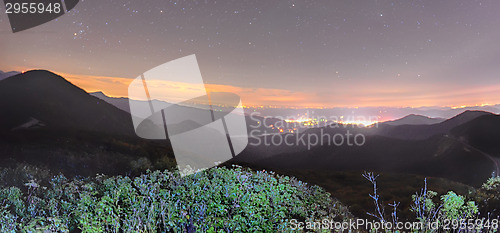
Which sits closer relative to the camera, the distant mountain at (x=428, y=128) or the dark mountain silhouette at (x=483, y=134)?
the dark mountain silhouette at (x=483, y=134)

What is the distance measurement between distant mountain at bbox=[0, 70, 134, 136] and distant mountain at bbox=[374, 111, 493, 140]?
415 feet

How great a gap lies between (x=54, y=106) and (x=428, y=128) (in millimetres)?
164467

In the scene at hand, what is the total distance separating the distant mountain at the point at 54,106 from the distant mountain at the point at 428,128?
126 meters

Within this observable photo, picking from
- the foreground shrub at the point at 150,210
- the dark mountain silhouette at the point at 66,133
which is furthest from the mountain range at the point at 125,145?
the foreground shrub at the point at 150,210

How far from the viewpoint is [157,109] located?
436ft

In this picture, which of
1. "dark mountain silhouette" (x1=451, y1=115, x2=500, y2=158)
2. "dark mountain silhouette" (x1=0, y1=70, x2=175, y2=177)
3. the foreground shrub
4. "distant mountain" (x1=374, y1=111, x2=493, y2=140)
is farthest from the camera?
"distant mountain" (x1=374, y1=111, x2=493, y2=140)

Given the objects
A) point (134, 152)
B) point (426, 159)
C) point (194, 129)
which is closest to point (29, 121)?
point (134, 152)

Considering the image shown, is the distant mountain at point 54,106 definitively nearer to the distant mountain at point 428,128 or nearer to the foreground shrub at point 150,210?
the foreground shrub at point 150,210

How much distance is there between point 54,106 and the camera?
3009 inches

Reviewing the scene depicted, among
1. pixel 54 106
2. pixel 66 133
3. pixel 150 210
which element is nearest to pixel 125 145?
pixel 66 133

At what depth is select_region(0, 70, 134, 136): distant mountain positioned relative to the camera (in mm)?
62125

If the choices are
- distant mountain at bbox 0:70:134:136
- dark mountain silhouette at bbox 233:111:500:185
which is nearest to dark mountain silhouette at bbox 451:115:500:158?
dark mountain silhouette at bbox 233:111:500:185

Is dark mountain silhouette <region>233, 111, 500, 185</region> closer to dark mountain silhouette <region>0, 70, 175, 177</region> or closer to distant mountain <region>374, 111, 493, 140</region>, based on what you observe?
distant mountain <region>374, 111, 493, 140</region>

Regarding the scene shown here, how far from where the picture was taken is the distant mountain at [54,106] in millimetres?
62125
